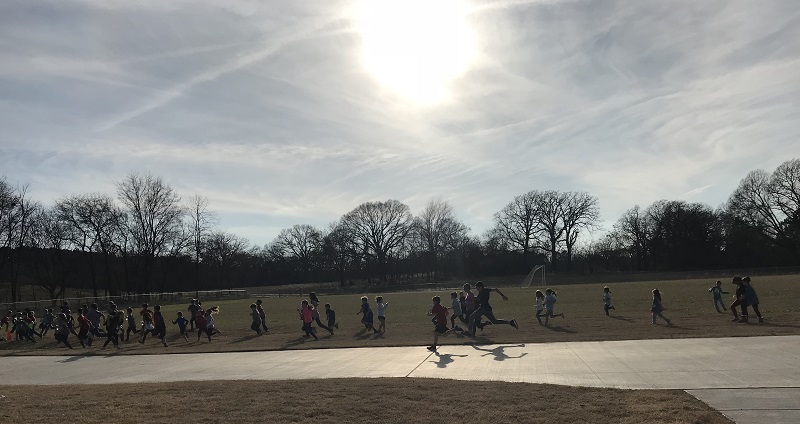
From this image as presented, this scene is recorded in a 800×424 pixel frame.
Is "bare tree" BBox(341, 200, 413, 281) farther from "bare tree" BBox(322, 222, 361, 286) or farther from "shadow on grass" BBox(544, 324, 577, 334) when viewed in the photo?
"shadow on grass" BBox(544, 324, 577, 334)

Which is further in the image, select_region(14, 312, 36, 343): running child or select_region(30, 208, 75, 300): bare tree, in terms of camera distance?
select_region(30, 208, 75, 300): bare tree

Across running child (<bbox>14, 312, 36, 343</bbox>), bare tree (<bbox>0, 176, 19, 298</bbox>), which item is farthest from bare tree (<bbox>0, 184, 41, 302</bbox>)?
running child (<bbox>14, 312, 36, 343</bbox>)

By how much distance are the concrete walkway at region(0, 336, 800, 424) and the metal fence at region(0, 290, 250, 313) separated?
32018 mm

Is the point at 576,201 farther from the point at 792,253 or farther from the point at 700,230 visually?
the point at 792,253

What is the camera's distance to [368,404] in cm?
767

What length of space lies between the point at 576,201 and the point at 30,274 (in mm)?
80558

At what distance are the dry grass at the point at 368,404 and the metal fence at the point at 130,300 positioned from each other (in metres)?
38.4

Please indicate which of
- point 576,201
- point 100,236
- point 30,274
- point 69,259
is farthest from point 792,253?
point 30,274

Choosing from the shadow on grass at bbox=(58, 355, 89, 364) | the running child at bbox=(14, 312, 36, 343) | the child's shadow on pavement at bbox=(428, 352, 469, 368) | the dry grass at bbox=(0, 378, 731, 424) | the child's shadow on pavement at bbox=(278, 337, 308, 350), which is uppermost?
the running child at bbox=(14, 312, 36, 343)

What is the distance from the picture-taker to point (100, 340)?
2431 cm

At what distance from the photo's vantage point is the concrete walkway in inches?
320

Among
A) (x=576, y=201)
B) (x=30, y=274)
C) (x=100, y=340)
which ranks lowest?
(x=100, y=340)

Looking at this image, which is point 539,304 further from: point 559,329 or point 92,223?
point 92,223

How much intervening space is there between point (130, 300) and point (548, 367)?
55.3 meters
